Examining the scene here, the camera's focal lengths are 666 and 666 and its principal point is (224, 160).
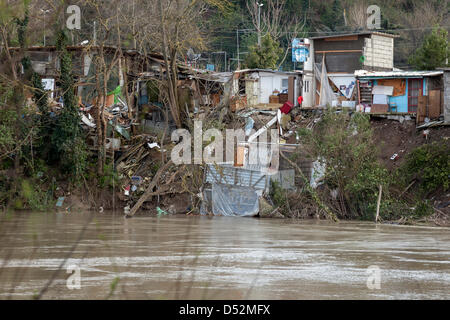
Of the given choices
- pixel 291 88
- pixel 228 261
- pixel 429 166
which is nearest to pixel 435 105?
pixel 429 166

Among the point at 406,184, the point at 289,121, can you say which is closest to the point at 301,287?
the point at 406,184

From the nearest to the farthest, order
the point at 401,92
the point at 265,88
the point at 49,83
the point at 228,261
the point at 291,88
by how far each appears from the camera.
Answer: the point at 228,261
the point at 49,83
the point at 401,92
the point at 291,88
the point at 265,88

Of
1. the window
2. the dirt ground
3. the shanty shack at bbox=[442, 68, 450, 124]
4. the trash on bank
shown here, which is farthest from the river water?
the window

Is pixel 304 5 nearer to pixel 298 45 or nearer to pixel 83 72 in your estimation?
pixel 298 45

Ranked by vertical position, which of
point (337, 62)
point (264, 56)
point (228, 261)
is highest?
point (264, 56)

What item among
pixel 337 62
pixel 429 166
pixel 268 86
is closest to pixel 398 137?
pixel 429 166

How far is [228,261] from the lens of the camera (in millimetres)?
11266

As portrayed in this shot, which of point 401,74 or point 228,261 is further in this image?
point 401,74

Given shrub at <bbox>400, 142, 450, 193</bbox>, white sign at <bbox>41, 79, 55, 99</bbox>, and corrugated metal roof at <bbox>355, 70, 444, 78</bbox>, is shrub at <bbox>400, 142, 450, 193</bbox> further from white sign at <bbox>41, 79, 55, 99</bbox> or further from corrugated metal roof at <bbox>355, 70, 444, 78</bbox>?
white sign at <bbox>41, 79, 55, 99</bbox>

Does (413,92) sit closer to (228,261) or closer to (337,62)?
(337,62)

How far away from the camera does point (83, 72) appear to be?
27.8 meters

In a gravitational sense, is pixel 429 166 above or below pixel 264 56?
below

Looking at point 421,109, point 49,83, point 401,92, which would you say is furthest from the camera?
point 401,92

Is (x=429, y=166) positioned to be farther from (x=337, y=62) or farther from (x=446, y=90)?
(x=337, y=62)
